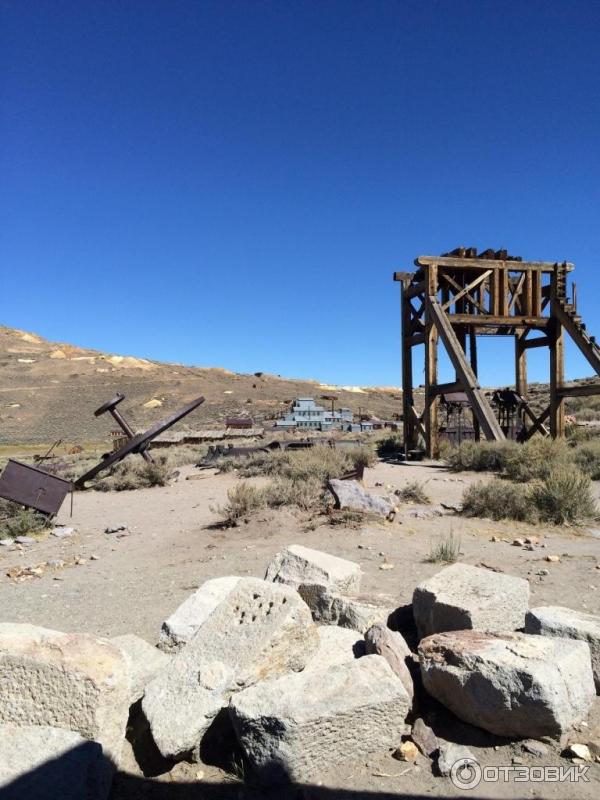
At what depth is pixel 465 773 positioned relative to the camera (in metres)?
2.59

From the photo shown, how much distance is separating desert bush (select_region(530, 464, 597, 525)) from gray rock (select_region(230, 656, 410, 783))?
5457 mm

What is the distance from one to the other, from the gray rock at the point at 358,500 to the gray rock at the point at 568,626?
14.3 feet

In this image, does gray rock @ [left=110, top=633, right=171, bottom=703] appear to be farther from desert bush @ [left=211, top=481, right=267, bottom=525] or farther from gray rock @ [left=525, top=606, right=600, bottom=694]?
desert bush @ [left=211, top=481, right=267, bottom=525]

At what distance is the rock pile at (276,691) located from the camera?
98.4 inches

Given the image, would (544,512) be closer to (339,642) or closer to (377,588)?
(377,588)

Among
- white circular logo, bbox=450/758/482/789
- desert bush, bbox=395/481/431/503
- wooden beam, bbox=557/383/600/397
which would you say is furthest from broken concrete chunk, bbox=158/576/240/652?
wooden beam, bbox=557/383/600/397

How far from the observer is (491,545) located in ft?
21.1

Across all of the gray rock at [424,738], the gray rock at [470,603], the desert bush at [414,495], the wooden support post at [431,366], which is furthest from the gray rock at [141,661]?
the wooden support post at [431,366]

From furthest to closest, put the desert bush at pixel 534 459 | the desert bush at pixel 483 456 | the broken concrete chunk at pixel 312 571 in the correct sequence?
the desert bush at pixel 483 456 → the desert bush at pixel 534 459 → the broken concrete chunk at pixel 312 571

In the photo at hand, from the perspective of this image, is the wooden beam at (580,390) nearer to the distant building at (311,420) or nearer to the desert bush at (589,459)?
the desert bush at (589,459)

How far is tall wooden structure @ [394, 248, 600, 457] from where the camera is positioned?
1409 centimetres

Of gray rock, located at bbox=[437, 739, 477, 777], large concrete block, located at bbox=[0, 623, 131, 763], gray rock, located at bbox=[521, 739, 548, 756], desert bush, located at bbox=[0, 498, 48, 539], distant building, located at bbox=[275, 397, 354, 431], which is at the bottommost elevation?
desert bush, located at bbox=[0, 498, 48, 539]

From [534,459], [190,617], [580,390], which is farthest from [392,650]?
[580,390]

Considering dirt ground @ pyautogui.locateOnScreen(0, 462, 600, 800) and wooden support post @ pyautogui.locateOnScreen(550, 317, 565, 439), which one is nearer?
dirt ground @ pyautogui.locateOnScreen(0, 462, 600, 800)
